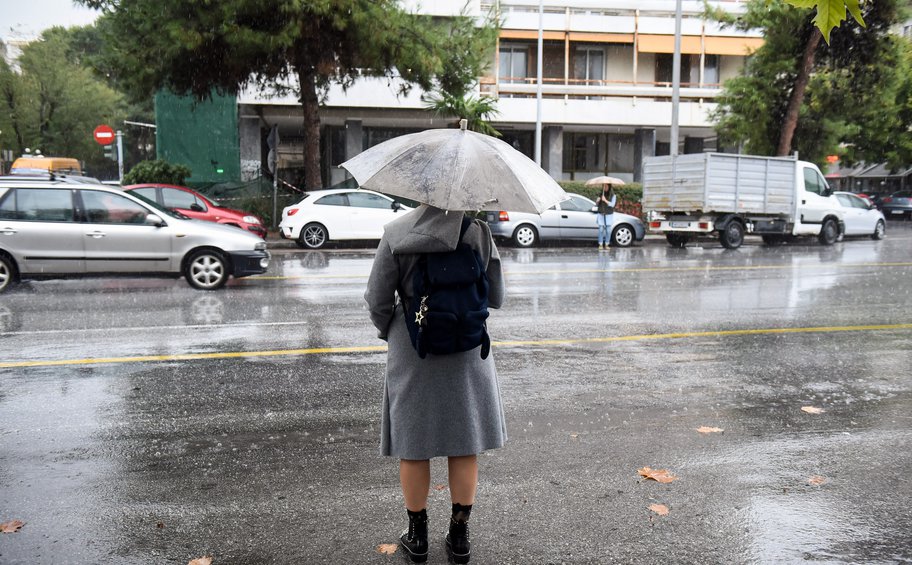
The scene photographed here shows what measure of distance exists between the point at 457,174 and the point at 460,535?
1.57m

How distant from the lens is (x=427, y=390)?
3.41m

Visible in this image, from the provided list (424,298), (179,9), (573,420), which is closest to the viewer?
(424,298)

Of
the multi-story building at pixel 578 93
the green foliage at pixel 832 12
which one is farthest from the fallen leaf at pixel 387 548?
the multi-story building at pixel 578 93

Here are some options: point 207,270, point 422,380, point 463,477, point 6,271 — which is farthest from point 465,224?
point 6,271

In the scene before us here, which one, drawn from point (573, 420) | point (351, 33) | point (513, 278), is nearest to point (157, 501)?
point (573, 420)

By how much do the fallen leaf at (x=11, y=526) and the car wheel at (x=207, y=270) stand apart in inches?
331

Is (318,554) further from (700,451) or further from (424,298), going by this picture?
(700,451)

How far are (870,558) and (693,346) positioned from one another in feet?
15.2

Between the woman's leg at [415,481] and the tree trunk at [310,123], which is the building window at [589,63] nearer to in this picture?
the tree trunk at [310,123]

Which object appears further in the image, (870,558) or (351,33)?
(351,33)

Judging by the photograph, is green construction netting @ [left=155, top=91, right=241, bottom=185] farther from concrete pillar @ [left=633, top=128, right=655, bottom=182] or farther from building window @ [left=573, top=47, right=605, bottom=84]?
concrete pillar @ [left=633, top=128, right=655, bottom=182]

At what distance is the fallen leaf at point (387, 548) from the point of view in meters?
3.67

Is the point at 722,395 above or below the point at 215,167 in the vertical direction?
below

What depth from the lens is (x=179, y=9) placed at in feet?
66.0
